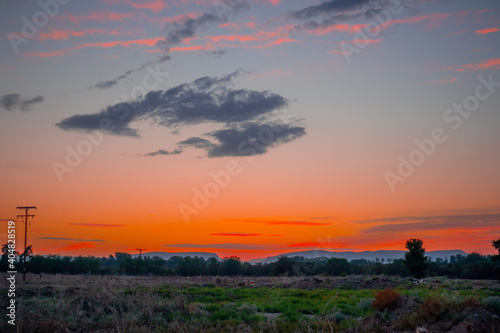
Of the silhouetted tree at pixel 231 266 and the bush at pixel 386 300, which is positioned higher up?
the bush at pixel 386 300

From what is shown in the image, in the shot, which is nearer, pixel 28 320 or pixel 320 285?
pixel 28 320

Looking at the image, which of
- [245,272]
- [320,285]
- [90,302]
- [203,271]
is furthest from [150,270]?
[90,302]

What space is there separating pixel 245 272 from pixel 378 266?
3247 centimetres

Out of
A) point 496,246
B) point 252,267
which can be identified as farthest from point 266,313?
point 252,267

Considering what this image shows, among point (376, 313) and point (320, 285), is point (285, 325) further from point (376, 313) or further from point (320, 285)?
point (320, 285)

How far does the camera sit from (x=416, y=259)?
61750 mm

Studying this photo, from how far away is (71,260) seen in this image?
346ft

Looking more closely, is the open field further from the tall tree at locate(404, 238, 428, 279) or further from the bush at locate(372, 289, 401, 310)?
the tall tree at locate(404, 238, 428, 279)

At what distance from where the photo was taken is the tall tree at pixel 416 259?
61.3 meters

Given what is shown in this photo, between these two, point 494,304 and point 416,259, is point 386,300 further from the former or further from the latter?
point 416,259

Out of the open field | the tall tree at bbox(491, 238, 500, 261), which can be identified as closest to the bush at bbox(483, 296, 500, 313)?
the open field

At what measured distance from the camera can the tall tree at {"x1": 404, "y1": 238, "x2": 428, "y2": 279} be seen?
61.3 meters

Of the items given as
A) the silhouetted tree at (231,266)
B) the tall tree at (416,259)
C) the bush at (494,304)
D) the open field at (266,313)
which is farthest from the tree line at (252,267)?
the bush at (494,304)

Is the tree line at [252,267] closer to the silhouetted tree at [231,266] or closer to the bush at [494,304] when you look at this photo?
the silhouetted tree at [231,266]
